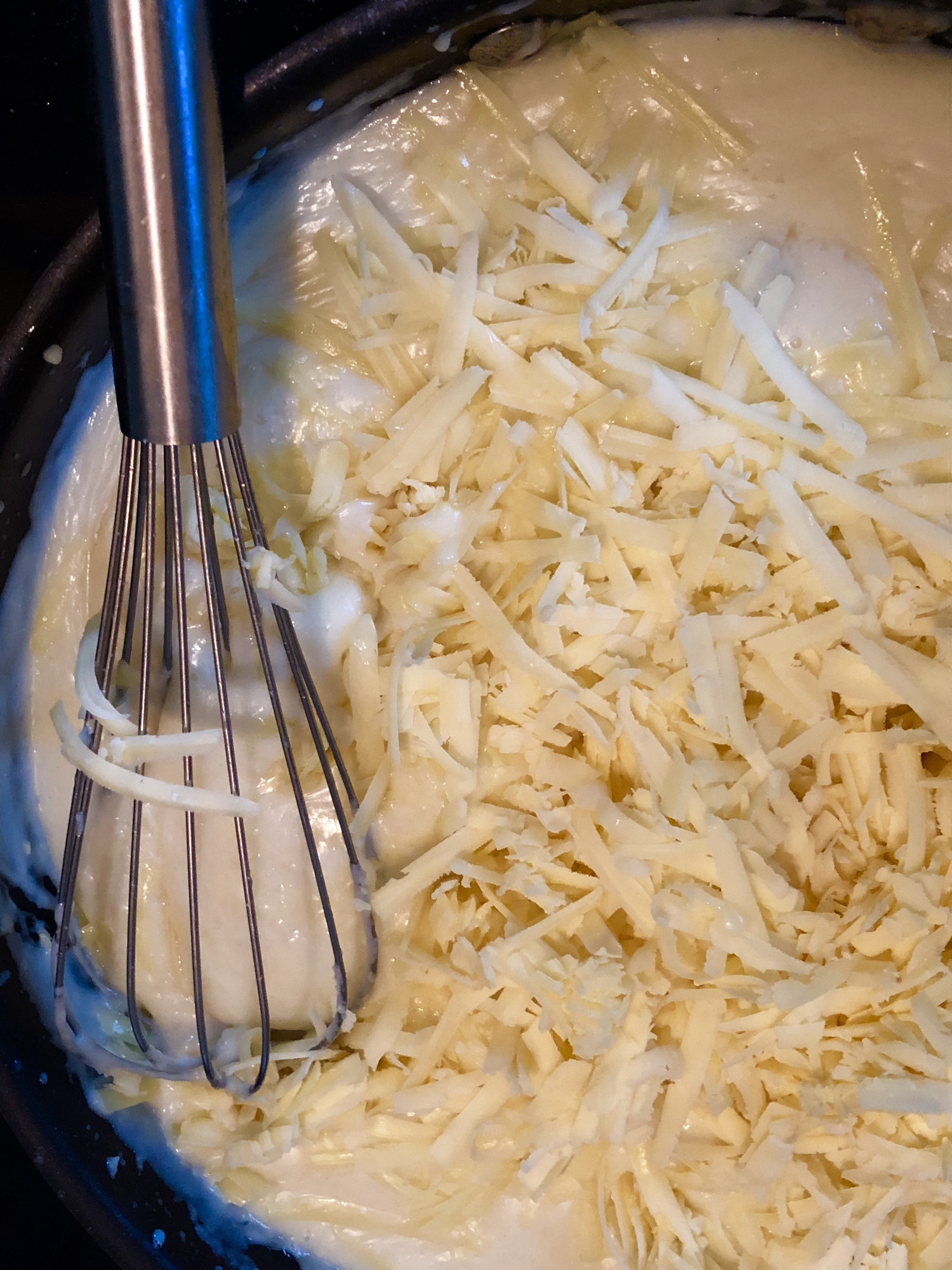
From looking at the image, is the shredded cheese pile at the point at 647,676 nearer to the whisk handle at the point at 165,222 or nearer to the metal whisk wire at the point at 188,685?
the metal whisk wire at the point at 188,685

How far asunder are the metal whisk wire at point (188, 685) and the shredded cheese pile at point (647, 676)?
32mm

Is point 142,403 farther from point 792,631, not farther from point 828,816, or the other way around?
point 828,816

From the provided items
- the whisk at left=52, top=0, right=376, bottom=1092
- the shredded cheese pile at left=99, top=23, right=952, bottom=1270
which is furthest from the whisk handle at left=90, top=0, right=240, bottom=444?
the shredded cheese pile at left=99, top=23, right=952, bottom=1270

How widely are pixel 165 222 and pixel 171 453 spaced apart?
0.47 ft

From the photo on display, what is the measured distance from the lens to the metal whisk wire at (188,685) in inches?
23.6

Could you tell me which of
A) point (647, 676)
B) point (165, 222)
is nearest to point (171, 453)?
point (165, 222)

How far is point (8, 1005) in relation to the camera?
0.73 m

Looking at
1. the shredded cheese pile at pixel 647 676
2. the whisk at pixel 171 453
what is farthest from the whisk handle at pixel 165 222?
the shredded cheese pile at pixel 647 676

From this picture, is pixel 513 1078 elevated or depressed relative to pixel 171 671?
depressed

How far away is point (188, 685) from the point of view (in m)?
0.60

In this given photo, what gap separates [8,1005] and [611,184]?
780 mm

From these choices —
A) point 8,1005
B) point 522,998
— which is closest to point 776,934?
point 522,998

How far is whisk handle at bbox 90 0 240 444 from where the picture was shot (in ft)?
1.56

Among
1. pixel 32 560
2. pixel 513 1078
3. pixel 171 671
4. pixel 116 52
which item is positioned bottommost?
pixel 513 1078
